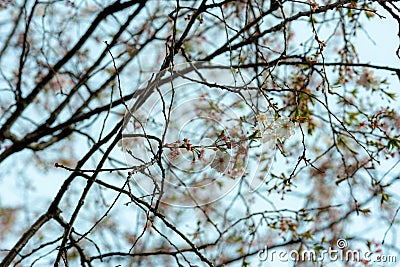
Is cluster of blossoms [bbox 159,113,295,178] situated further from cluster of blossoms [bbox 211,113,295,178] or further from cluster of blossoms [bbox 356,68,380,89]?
cluster of blossoms [bbox 356,68,380,89]

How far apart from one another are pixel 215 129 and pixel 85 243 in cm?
132

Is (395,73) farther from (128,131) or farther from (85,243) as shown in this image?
(85,243)

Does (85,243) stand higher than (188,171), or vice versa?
(85,243)

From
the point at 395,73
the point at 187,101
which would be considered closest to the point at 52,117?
the point at 187,101

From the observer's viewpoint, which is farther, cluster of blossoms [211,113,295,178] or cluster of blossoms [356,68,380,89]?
cluster of blossoms [356,68,380,89]

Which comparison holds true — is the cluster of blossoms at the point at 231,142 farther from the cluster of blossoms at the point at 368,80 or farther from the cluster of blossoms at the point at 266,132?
the cluster of blossoms at the point at 368,80

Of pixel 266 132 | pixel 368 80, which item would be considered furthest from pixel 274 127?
pixel 368 80

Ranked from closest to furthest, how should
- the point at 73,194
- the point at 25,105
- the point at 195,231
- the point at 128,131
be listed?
the point at 128,131 → the point at 195,231 → the point at 25,105 → the point at 73,194

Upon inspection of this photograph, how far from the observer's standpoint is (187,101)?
1.50 m

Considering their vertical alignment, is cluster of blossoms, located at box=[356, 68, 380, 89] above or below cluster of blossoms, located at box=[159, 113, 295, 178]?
above

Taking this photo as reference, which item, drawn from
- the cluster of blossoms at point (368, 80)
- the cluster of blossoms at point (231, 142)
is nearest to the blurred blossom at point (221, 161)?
the cluster of blossoms at point (231, 142)

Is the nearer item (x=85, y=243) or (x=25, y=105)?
(x=25, y=105)

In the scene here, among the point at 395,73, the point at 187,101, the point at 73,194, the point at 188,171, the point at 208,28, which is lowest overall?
the point at 188,171

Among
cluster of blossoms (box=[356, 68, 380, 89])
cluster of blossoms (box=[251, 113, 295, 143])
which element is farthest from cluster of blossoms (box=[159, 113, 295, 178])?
cluster of blossoms (box=[356, 68, 380, 89])
